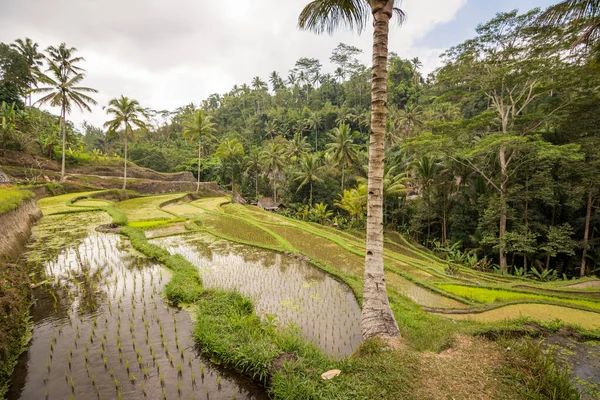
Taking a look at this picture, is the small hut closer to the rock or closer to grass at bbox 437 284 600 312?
grass at bbox 437 284 600 312

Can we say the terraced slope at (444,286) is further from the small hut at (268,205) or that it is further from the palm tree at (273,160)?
the palm tree at (273,160)

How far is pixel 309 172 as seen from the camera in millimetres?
28453

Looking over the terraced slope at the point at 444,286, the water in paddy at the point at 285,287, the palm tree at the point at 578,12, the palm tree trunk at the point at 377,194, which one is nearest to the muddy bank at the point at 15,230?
the water in paddy at the point at 285,287

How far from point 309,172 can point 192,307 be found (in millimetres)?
22578

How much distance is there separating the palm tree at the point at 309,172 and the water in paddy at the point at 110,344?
20.6 meters

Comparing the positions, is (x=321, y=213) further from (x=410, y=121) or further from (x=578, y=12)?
(x=578, y=12)

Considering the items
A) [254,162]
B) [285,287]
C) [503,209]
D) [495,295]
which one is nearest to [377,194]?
[285,287]

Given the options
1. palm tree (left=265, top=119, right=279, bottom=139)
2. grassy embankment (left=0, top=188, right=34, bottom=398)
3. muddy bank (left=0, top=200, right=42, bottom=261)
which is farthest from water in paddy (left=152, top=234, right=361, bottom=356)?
palm tree (left=265, top=119, right=279, bottom=139)

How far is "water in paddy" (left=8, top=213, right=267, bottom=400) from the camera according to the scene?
170 inches

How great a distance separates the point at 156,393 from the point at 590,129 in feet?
62.3

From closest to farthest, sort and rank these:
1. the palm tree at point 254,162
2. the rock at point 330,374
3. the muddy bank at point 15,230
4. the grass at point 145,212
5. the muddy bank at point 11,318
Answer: the rock at point 330,374
the muddy bank at point 11,318
the muddy bank at point 15,230
the grass at point 145,212
the palm tree at point 254,162

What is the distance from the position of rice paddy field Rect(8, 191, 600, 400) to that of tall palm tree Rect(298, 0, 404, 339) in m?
0.83

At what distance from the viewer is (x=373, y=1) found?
17.0 ft

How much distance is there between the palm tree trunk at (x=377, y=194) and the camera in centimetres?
526
